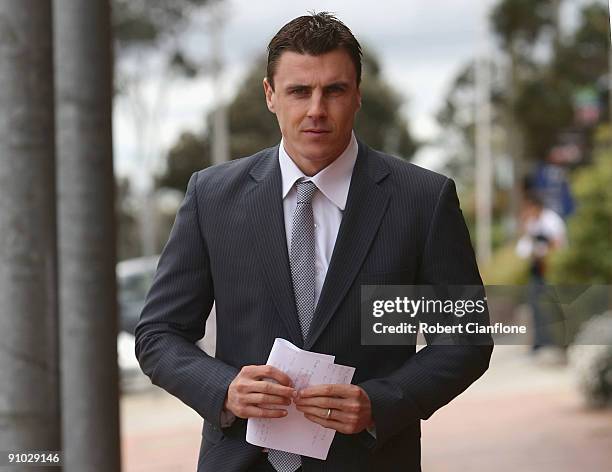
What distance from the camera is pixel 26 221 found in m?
2.80

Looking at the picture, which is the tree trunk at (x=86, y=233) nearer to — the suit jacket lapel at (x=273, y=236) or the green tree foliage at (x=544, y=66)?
the suit jacket lapel at (x=273, y=236)

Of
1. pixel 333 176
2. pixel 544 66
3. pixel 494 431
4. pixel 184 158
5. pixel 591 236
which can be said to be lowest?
pixel 494 431

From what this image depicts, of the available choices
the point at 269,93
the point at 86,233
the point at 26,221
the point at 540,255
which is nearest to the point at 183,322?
the point at 269,93

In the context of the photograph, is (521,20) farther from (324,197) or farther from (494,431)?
(324,197)

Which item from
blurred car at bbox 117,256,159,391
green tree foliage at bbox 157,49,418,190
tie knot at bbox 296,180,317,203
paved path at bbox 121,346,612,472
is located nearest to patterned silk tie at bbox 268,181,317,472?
tie knot at bbox 296,180,317,203

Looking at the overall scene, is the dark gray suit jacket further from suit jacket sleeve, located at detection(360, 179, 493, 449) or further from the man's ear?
the man's ear

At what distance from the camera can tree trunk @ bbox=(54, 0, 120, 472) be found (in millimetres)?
2947

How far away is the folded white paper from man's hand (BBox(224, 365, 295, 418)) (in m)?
0.04

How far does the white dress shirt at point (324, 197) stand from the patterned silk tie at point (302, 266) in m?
0.01

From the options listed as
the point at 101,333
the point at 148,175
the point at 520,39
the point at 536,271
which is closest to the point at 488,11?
the point at 520,39

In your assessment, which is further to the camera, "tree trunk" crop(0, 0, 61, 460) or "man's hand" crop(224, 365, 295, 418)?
"tree trunk" crop(0, 0, 61, 460)

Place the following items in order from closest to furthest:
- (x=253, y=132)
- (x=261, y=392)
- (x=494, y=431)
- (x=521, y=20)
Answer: (x=261, y=392)
(x=494, y=431)
(x=253, y=132)
(x=521, y=20)

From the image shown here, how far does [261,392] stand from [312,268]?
12.2 inches

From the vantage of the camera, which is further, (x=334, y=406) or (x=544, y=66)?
(x=544, y=66)
